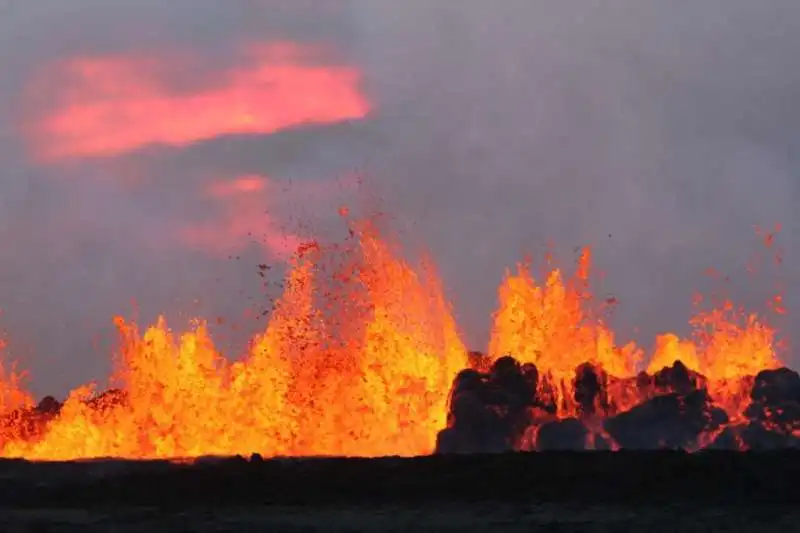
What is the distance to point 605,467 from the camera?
98188 mm

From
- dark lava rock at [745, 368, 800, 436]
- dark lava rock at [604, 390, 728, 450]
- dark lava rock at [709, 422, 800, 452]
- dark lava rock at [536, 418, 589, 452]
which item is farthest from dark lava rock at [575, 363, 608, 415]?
dark lava rock at [745, 368, 800, 436]

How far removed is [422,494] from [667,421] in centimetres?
3858

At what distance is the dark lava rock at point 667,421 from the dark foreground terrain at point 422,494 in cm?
1631

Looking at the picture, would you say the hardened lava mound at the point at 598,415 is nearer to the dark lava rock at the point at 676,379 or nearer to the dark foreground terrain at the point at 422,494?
the dark lava rock at the point at 676,379

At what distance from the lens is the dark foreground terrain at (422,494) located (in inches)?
2726

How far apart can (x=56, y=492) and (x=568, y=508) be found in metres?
39.9

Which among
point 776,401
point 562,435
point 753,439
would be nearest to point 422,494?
point 562,435

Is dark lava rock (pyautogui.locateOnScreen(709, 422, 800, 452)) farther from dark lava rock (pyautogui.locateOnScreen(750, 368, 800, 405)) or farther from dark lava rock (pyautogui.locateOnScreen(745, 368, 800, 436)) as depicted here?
dark lava rock (pyautogui.locateOnScreen(750, 368, 800, 405))

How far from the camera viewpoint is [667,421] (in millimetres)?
122562

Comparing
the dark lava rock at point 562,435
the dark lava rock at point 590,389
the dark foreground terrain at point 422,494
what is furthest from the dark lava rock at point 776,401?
the dark foreground terrain at point 422,494

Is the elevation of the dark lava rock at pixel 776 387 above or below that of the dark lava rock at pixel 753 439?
above

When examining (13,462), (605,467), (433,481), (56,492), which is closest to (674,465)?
(605,467)

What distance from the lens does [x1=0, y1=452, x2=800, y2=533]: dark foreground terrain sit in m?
69.2

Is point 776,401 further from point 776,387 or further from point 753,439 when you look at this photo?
point 753,439
